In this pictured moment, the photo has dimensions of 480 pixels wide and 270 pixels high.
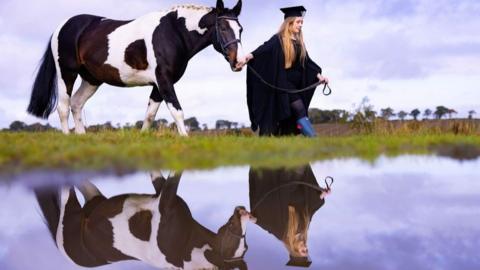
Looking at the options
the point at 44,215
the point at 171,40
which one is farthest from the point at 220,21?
the point at 44,215

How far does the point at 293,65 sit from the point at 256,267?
7.16m

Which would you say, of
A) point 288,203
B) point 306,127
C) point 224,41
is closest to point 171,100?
point 224,41

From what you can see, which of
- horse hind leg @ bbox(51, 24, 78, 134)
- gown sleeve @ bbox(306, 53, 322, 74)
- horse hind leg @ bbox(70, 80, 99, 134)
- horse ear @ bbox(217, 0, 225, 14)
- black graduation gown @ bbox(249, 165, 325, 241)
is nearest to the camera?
black graduation gown @ bbox(249, 165, 325, 241)

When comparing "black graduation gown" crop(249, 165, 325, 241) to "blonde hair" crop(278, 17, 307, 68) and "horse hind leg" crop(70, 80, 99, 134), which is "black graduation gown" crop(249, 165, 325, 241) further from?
"horse hind leg" crop(70, 80, 99, 134)

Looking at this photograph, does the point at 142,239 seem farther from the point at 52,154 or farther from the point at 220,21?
the point at 220,21

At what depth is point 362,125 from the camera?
1202 centimetres

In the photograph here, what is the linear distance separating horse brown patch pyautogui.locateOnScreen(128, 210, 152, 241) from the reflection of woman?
2.43 ft

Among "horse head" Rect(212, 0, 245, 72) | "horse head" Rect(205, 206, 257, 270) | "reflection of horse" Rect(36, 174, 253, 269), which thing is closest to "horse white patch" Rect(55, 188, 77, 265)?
"reflection of horse" Rect(36, 174, 253, 269)

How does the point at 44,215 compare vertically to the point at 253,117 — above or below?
below

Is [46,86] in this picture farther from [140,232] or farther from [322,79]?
[140,232]

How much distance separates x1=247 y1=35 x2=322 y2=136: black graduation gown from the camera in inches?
372

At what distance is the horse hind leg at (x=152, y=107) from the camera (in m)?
10.2

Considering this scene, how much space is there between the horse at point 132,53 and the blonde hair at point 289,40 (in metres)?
0.78

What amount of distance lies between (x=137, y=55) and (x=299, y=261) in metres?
7.46
